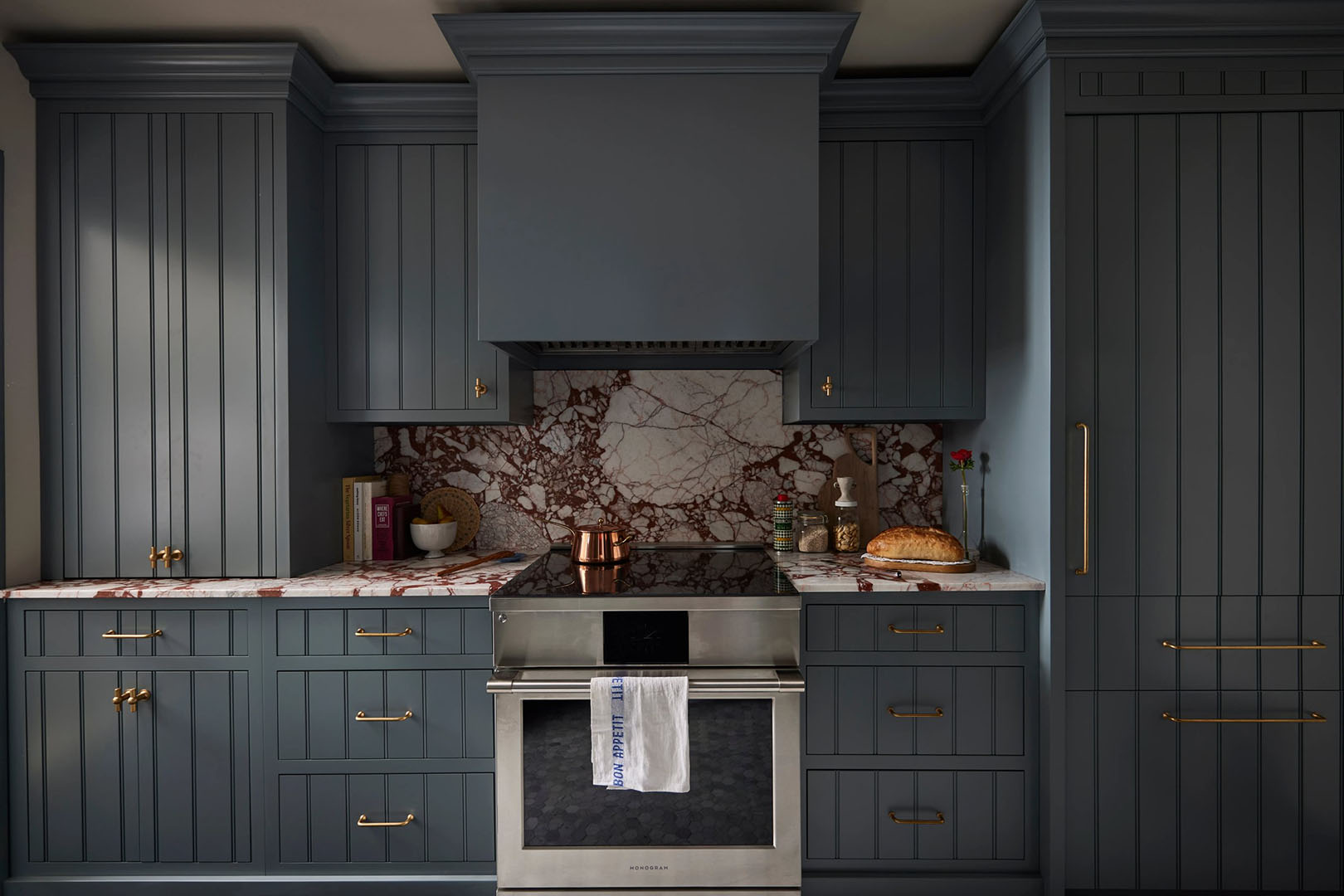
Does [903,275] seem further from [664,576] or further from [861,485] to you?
[664,576]

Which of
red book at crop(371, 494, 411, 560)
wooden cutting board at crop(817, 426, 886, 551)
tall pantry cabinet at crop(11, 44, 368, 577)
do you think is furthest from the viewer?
wooden cutting board at crop(817, 426, 886, 551)

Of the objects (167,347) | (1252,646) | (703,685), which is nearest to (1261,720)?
(1252,646)

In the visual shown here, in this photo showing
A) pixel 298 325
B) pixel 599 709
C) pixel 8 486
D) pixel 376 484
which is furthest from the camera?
pixel 376 484

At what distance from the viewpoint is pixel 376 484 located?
2582 millimetres

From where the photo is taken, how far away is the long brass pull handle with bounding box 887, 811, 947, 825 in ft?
6.84

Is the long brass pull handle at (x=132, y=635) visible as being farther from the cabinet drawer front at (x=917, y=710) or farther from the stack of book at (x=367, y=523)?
the cabinet drawer front at (x=917, y=710)

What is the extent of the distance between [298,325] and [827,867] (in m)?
2.24

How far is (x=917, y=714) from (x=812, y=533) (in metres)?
0.73

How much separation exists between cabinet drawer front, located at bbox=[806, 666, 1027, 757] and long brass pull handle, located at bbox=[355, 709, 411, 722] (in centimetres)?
113

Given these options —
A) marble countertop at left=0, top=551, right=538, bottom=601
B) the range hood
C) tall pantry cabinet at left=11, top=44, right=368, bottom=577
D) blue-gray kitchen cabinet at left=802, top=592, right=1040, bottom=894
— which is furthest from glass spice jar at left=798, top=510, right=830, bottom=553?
tall pantry cabinet at left=11, top=44, right=368, bottom=577

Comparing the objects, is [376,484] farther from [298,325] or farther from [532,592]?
[532,592]

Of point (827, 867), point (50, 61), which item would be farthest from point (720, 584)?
point (50, 61)

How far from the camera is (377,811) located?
2.09 metres

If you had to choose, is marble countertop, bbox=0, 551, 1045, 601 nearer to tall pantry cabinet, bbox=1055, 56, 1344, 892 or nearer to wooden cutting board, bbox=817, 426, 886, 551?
tall pantry cabinet, bbox=1055, 56, 1344, 892
